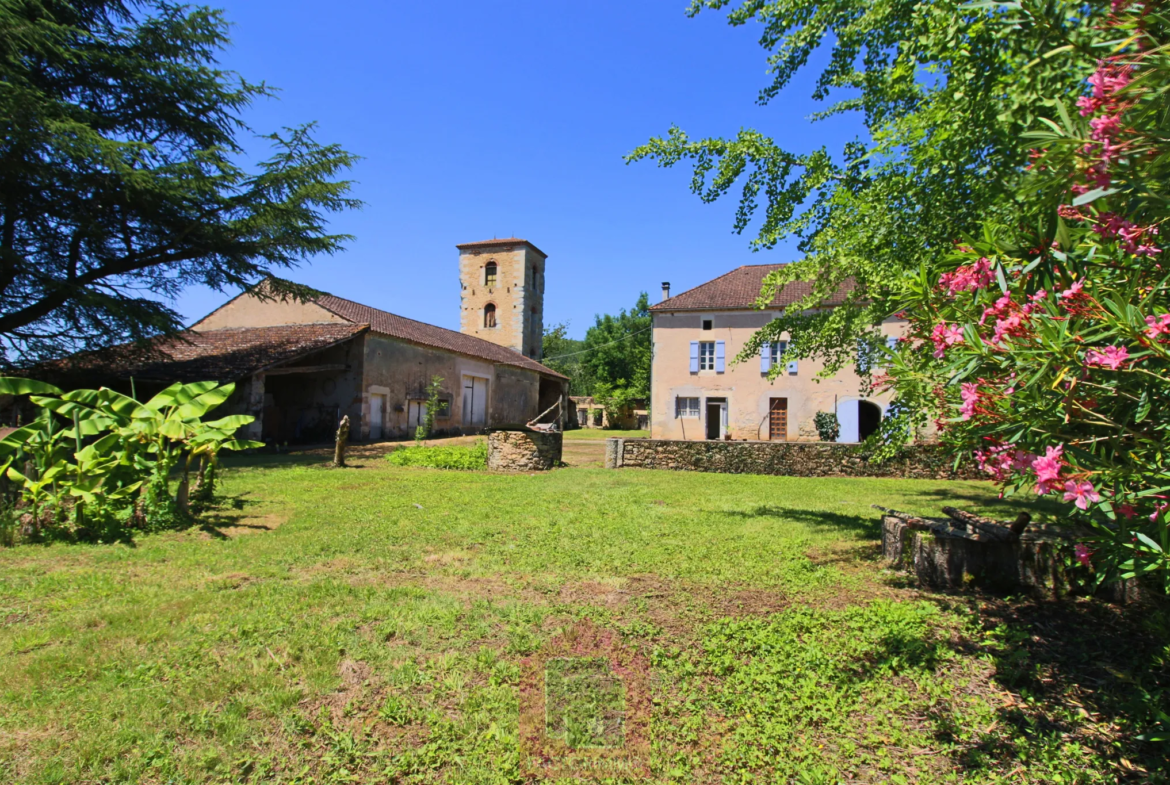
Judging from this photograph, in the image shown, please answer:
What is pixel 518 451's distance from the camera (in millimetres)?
14797

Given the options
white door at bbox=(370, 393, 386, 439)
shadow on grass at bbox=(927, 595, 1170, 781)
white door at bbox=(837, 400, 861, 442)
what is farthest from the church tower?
shadow on grass at bbox=(927, 595, 1170, 781)

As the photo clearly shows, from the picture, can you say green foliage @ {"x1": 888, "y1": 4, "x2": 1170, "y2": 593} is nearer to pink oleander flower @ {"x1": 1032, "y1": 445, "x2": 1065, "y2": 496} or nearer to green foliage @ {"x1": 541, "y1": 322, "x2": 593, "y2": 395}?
pink oleander flower @ {"x1": 1032, "y1": 445, "x2": 1065, "y2": 496}

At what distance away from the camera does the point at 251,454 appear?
16.9 m

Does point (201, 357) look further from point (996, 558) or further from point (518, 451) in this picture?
point (996, 558)

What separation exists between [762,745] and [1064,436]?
1.96 metres

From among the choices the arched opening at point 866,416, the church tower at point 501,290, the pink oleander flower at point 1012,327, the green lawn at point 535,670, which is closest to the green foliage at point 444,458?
the green lawn at point 535,670

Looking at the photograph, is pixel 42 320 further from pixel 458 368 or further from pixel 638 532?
pixel 638 532

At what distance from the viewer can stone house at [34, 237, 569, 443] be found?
18.5 metres

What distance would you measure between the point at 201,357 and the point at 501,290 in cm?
2037

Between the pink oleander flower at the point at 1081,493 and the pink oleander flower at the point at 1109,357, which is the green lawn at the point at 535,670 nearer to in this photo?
the pink oleander flower at the point at 1081,493

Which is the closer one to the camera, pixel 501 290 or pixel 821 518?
pixel 821 518

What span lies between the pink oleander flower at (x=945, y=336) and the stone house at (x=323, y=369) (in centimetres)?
1871

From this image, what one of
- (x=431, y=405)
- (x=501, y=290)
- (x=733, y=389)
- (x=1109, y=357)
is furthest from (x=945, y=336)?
(x=501, y=290)

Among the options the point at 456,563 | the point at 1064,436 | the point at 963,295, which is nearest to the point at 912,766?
the point at 1064,436
